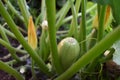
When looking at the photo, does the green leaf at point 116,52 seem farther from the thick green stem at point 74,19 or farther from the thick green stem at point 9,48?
the thick green stem at point 9,48

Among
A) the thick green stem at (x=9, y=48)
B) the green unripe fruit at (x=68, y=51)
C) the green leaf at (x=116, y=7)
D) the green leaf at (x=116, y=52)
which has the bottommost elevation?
the thick green stem at (x=9, y=48)

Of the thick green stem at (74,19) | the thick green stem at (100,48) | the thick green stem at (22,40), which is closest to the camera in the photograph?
the thick green stem at (100,48)

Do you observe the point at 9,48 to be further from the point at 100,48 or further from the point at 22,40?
the point at 100,48

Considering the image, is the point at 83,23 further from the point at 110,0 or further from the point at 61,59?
the point at 110,0

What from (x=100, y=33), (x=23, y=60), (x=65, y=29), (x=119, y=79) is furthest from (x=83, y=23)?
(x=65, y=29)

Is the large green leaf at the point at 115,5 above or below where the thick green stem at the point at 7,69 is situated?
above

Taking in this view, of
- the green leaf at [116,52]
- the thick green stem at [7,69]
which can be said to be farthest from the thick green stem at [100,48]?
the thick green stem at [7,69]

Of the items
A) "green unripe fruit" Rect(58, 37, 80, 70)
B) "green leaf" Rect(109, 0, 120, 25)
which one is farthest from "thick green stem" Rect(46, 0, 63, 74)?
"green leaf" Rect(109, 0, 120, 25)

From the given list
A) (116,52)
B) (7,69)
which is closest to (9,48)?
(7,69)
